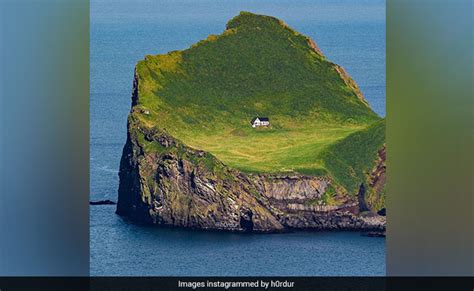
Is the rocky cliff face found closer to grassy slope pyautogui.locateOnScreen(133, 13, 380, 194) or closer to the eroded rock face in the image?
the eroded rock face

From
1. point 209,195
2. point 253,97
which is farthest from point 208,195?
point 253,97
